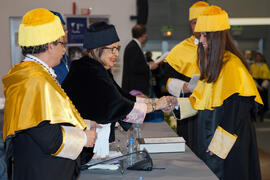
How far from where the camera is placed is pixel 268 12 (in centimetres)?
795

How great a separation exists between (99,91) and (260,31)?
6978 millimetres

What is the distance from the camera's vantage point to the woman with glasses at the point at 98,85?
7.20 feet

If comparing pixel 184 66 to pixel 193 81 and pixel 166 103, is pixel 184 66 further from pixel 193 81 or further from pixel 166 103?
pixel 166 103

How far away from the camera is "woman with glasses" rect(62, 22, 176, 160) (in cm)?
219

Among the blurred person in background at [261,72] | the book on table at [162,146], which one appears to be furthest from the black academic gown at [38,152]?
the blurred person in background at [261,72]

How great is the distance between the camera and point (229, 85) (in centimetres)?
242

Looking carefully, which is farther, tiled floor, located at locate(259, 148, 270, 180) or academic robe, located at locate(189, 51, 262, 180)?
tiled floor, located at locate(259, 148, 270, 180)

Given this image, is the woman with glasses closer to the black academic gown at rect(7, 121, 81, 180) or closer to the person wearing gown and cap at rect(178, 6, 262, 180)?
the black academic gown at rect(7, 121, 81, 180)

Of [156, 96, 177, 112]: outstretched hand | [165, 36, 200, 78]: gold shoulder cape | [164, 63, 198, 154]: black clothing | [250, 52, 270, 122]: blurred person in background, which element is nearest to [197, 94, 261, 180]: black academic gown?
[156, 96, 177, 112]: outstretched hand

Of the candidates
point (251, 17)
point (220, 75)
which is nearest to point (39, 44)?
point (220, 75)

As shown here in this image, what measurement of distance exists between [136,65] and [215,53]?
9.34 ft

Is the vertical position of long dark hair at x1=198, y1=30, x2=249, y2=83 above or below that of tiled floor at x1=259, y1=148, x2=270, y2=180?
above

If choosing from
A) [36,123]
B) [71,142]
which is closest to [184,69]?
[71,142]

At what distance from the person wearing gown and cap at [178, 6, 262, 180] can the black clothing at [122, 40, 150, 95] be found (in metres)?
2.62
